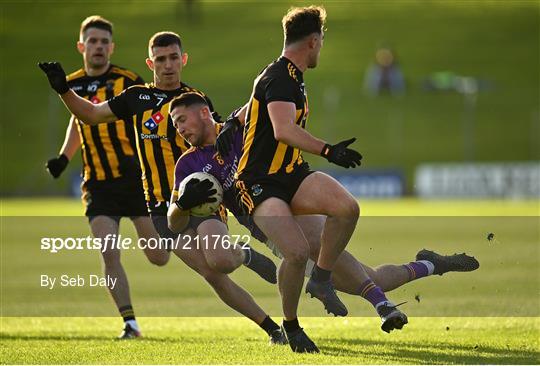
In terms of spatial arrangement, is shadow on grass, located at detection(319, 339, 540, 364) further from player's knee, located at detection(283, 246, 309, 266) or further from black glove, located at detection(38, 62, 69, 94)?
black glove, located at detection(38, 62, 69, 94)

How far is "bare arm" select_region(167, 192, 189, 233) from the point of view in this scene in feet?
25.8

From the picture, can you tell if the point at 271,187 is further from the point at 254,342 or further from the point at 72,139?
the point at 72,139

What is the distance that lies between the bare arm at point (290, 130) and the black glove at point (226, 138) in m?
0.50

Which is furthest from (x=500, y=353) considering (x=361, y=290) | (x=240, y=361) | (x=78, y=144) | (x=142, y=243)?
(x=78, y=144)

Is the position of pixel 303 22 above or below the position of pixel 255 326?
above

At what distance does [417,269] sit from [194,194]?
74.6 inches

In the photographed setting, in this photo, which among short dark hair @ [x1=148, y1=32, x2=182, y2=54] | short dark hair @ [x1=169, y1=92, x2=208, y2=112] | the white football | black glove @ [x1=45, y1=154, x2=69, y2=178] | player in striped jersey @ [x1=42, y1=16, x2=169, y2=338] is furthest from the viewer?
player in striped jersey @ [x1=42, y1=16, x2=169, y2=338]

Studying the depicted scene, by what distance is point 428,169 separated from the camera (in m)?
34.2

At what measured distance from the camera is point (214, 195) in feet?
25.8

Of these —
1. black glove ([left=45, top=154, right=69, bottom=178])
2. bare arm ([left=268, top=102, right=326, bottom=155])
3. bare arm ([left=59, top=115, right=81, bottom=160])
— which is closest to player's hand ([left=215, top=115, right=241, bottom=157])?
bare arm ([left=268, top=102, right=326, bottom=155])

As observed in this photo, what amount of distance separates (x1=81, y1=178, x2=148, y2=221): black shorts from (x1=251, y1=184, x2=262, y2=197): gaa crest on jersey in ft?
8.39

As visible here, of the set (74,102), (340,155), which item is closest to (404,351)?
(340,155)

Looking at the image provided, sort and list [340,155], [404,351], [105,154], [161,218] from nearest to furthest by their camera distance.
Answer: [340,155], [404,351], [161,218], [105,154]

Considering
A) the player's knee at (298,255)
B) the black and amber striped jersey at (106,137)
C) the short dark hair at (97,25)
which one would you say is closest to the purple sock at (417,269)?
the player's knee at (298,255)
